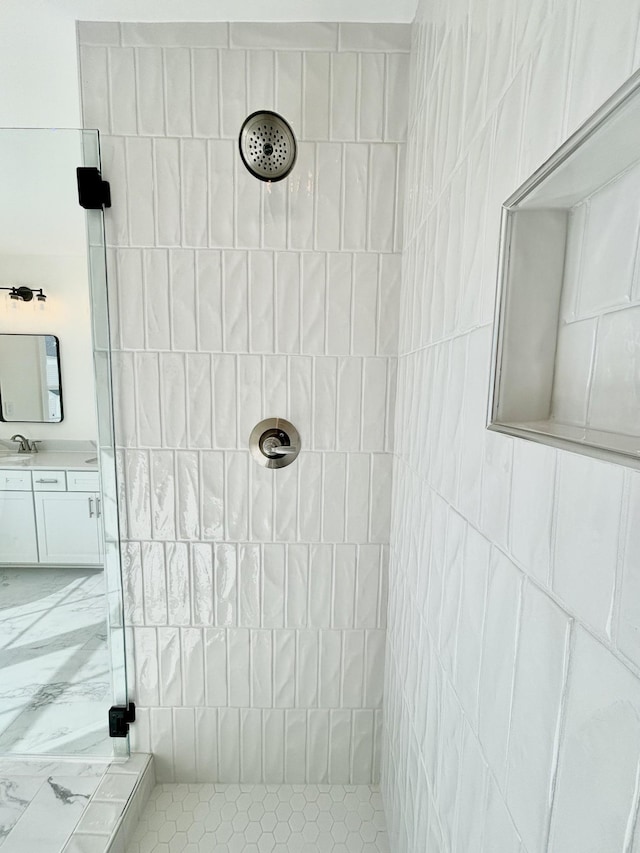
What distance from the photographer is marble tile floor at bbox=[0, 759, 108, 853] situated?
992mm

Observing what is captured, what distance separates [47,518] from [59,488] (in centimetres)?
15

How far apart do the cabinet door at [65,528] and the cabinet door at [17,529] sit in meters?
0.03

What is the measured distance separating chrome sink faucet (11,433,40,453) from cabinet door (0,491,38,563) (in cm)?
19

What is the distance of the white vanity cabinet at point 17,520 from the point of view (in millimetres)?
1683

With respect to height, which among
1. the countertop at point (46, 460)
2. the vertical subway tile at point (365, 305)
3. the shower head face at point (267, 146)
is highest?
the shower head face at point (267, 146)

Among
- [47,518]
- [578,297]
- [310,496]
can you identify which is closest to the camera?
[578,297]

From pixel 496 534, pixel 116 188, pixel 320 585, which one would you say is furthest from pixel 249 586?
pixel 116 188

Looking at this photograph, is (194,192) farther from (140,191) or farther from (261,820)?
(261,820)

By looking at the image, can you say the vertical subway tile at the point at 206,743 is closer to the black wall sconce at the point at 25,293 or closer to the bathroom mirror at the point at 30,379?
the bathroom mirror at the point at 30,379

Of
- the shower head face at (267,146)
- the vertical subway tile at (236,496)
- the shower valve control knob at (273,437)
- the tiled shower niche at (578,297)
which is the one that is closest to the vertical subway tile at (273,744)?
the vertical subway tile at (236,496)

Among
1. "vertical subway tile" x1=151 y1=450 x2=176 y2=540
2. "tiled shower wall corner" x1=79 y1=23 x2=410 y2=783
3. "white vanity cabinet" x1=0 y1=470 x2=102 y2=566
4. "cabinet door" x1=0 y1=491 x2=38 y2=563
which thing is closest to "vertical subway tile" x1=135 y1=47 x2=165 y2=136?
"tiled shower wall corner" x1=79 y1=23 x2=410 y2=783

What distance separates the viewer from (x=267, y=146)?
3.05 ft

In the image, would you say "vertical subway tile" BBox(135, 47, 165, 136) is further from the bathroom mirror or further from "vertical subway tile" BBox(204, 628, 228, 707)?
"vertical subway tile" BBox(204, 628, 228, 707)

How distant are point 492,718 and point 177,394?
0.94 m
